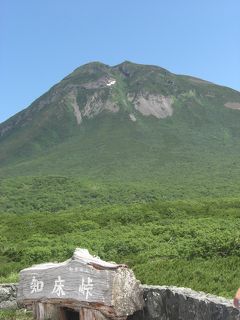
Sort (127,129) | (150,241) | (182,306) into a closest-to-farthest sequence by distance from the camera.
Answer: (182,306)
(150,241)
(127,129)

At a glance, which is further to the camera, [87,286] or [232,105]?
[232,105]

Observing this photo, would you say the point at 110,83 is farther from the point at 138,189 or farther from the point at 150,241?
the point at 150,241

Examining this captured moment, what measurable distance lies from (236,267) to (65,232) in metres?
16.8

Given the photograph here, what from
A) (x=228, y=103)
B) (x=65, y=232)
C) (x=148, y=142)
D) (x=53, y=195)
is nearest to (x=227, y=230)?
(x=65, y=232)

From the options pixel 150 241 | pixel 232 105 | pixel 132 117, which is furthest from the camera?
pixel 232 105

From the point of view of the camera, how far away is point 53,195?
68.2 m

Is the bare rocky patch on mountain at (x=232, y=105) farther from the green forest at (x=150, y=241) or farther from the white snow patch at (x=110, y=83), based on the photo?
the green forest at (x=150, y=241)

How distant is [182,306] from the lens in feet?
32.1

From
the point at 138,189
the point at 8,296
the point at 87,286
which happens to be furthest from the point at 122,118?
the point at 87,286

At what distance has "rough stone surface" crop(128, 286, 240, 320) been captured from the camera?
876 cm

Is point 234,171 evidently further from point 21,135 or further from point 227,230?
point 21,135

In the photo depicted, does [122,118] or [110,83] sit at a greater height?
[110,83]

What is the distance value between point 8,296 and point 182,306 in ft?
22.5

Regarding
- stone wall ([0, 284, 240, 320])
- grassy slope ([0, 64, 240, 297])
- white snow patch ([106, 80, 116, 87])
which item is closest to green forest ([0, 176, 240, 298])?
grassy slope ([0, 64, 240, 297])
